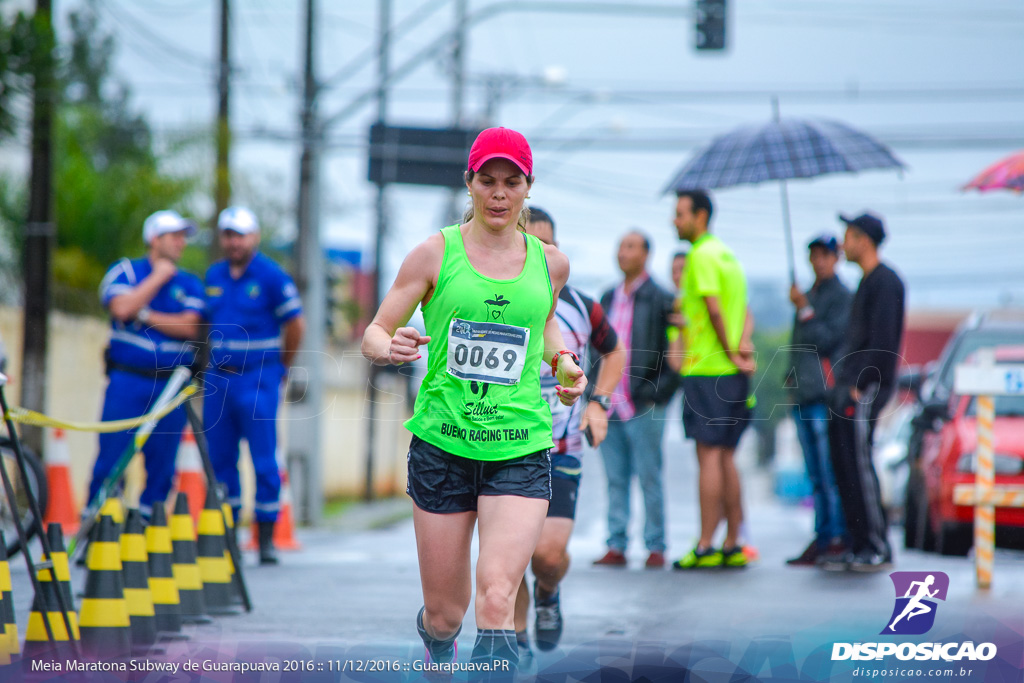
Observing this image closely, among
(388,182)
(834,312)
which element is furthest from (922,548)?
(388,182)

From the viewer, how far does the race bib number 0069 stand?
3.94m

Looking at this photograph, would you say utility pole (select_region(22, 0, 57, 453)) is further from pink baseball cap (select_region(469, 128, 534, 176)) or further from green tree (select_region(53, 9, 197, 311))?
green tree (select_region(53, 9, 197, 311))

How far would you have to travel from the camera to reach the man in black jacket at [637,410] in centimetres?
809

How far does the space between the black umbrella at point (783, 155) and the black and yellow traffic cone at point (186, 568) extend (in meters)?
3.84

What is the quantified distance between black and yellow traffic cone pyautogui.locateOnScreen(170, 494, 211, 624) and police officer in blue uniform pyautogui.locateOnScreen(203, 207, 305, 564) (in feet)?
6.47

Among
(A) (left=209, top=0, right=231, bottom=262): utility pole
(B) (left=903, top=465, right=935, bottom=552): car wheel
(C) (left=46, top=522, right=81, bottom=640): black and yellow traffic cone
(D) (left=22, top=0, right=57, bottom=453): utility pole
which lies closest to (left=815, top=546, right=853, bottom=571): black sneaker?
(B) (left=903, top=465, right=935, bottom=552): car wheel

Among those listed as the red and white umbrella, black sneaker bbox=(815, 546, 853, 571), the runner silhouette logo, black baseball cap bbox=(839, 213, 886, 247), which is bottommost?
black sneaker bbox=(815, 546, 853, 571)

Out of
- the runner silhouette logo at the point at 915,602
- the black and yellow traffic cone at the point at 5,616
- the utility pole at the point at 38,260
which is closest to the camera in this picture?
the black and yellow traffic cone at the point at 5,616

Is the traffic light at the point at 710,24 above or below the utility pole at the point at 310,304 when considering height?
above

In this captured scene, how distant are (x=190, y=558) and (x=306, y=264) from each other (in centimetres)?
940

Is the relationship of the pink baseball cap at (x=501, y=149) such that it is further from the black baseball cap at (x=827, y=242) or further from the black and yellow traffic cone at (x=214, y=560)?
the black baseball cap at (x=827, y=242)

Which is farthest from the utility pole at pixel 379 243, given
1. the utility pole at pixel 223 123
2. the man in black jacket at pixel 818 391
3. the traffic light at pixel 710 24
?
the man in black jacket at pixel 818 391

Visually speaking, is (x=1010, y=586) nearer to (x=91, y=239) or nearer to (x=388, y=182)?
(x=388, y=182)

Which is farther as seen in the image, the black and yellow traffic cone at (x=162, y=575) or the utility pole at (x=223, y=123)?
the utility pole at (x=223, y=123)
